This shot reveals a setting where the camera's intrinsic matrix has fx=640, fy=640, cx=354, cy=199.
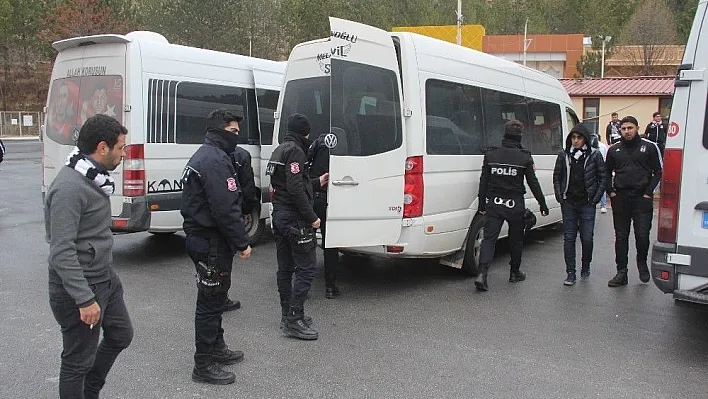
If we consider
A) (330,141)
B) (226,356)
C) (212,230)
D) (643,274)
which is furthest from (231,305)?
(643,274)

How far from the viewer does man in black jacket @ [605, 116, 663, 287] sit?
6.66 m

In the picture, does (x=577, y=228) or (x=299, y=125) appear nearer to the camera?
(x=299, y=125)

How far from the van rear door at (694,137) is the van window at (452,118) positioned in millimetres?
2254

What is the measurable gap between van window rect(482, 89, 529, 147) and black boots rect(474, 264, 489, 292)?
1476 millimetres

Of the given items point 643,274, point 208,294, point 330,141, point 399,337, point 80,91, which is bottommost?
point 399,337

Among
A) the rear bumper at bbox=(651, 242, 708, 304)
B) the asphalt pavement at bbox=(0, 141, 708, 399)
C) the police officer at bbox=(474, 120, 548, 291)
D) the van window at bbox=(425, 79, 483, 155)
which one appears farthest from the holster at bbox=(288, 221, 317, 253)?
the rear bumper at bbox=(651, 242, 708, 304)

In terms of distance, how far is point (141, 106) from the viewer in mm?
7332

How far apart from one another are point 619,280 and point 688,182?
8.00 ft

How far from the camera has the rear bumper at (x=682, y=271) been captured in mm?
4684

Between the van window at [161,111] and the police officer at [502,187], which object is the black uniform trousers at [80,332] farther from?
the van window at [161,111]

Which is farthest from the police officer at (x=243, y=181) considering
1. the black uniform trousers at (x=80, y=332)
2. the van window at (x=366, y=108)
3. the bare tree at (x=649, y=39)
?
the bare tree at (x=649, y=39)

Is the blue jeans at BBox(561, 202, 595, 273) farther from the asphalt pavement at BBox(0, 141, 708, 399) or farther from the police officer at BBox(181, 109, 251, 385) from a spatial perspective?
the police officer at BBox(181, 109, 251, 385)

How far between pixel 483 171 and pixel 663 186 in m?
2.13

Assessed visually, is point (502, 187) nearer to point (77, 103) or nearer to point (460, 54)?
point (460, 54)
